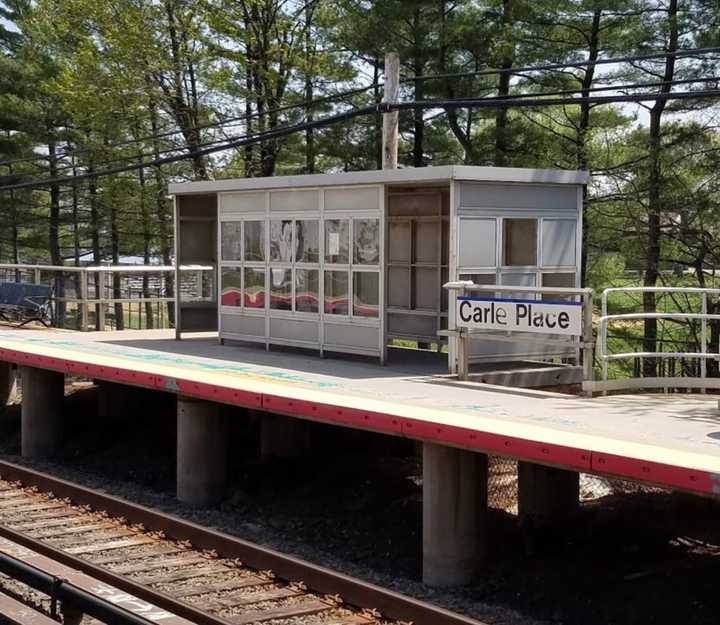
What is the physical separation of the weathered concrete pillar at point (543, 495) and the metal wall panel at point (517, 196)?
3194 mm

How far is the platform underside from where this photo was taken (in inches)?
307

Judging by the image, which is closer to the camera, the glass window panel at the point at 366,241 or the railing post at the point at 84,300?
the glass window panel at the point at 366,241

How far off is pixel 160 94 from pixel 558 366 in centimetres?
1801

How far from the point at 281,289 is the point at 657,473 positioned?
810cm

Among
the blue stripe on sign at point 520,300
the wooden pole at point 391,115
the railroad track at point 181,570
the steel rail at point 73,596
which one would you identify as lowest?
the railroad track at point 181,570

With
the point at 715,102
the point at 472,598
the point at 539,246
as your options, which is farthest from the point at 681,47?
the point at 472,598

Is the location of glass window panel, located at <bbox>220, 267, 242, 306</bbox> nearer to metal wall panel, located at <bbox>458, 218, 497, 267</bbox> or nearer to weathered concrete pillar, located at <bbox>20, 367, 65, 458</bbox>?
weathered concrete pillar, located at <bbox>20, 367, 65, 458</bbox>

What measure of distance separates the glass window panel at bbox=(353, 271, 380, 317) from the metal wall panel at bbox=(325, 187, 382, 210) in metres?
0.81

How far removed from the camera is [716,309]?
63.2ft

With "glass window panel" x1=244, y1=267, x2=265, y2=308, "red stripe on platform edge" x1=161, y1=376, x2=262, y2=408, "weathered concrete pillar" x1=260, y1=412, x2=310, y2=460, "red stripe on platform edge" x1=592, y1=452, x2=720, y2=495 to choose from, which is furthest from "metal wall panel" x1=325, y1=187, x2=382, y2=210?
"red stripe on platform edge" x1=592, y1=452, x2=720, y2=495

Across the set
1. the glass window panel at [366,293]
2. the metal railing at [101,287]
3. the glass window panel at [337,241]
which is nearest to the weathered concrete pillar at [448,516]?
the glass window panel at [366,293]

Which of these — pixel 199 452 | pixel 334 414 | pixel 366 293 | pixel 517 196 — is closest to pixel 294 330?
pixel 366 293

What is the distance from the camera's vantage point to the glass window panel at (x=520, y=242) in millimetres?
12969

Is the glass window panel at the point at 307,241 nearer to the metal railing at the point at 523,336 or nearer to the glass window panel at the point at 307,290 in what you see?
the glass window panel at the point at 307,290
